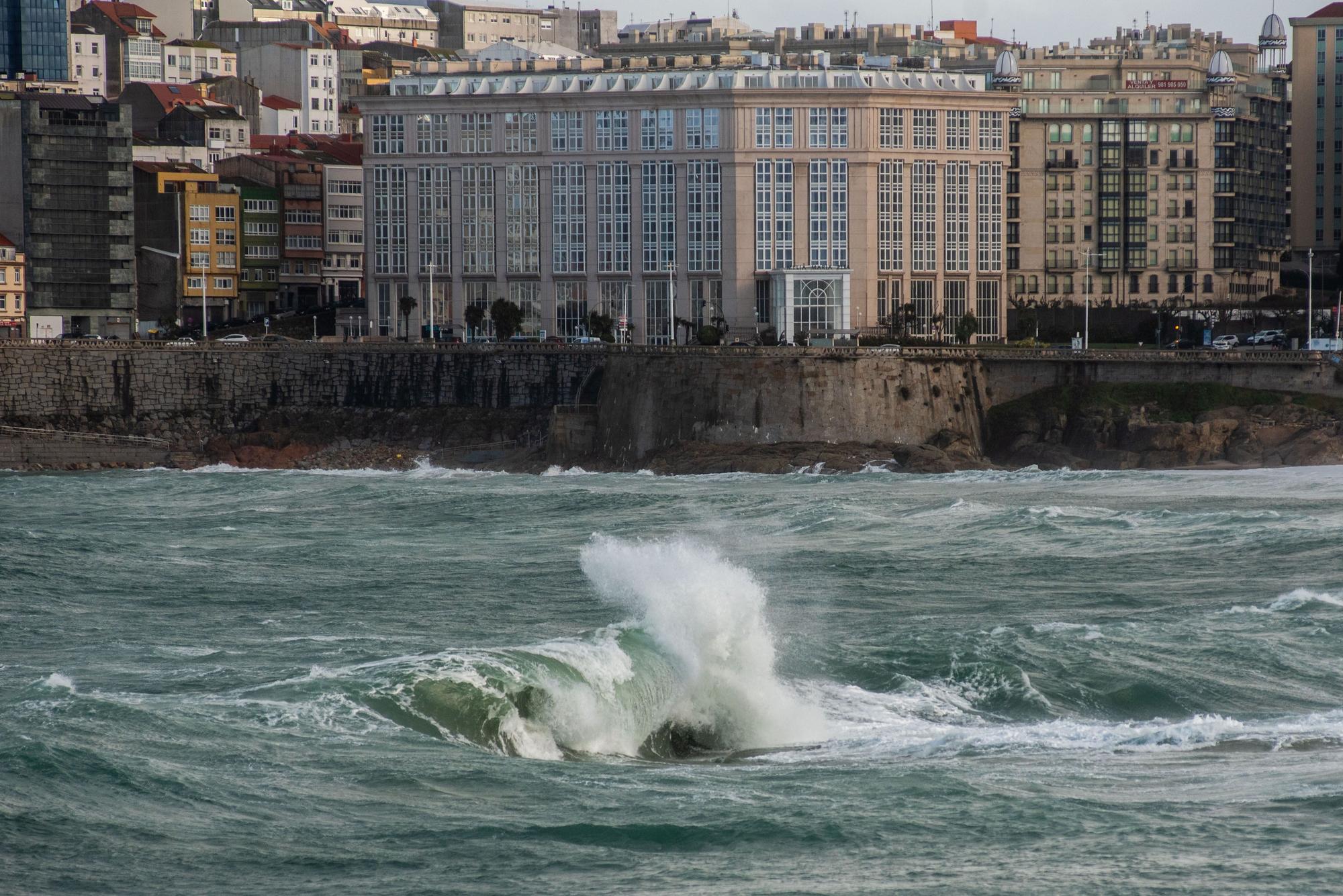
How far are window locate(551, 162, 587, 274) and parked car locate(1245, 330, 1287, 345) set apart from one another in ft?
125

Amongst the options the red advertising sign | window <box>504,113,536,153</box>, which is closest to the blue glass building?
window <box>504,113,536,153</box>

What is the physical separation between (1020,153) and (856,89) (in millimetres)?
28769

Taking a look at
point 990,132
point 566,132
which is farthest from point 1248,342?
point 566,132

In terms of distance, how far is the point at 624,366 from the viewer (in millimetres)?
101625

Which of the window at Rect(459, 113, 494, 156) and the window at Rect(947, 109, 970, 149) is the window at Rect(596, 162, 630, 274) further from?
the window at Rect(947, 109, 970, 149)

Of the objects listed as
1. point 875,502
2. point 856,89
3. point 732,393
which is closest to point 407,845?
point 875,502

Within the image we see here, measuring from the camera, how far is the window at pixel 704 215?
126m

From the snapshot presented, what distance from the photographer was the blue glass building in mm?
171750

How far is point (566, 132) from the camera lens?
12825 centimetres

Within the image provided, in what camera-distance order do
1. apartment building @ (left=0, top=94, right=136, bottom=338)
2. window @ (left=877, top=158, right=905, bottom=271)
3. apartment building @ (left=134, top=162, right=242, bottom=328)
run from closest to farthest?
window @ (left=877, top=158, right=905, bottom=271) < apartment building @ (left=0, top=94, right=136, bottom=338) < apartment building @ (left=134, top=162, right=242, bottom=328)

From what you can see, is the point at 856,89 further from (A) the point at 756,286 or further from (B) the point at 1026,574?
(B) the point at 1026,574

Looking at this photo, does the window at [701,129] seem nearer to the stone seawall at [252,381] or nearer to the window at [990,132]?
the window at [990,132]

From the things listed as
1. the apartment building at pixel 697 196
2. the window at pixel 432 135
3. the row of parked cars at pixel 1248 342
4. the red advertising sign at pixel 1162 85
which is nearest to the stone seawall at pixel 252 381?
the apartment building at pixel 697 196

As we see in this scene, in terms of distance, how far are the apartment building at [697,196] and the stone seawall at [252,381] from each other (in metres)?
18.2
